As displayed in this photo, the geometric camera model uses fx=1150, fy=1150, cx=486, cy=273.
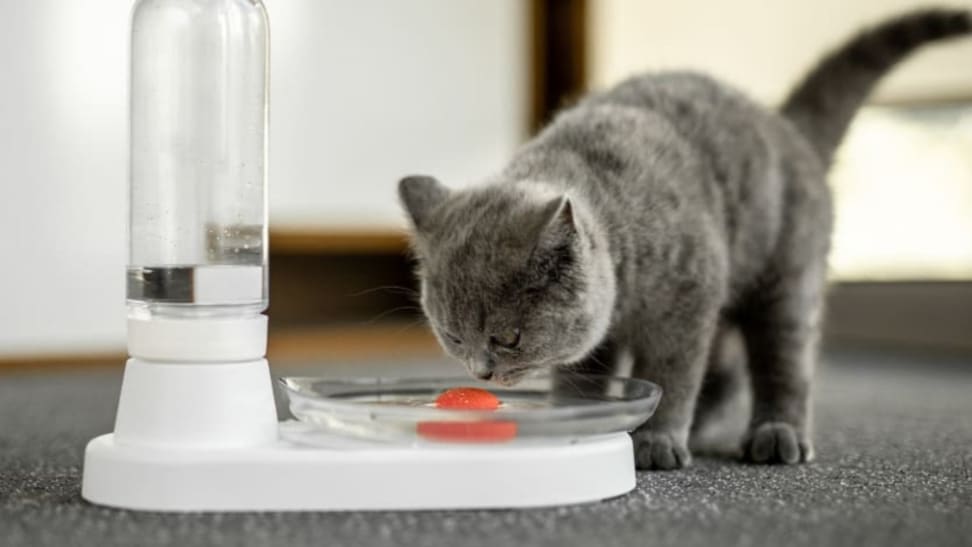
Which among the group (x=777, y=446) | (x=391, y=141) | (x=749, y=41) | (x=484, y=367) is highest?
(x=749, y=41)

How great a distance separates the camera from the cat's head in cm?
120

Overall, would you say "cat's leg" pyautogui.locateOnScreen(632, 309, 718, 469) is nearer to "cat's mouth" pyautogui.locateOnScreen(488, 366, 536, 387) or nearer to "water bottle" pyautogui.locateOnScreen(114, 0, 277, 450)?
"cat's mouth" pyautogui.locateOnScreen(488, 366, 536, 387)

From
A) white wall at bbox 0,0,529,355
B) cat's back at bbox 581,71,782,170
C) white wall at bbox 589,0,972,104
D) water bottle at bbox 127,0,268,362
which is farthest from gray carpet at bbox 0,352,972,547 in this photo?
white wall at bbox 589,0,972,104

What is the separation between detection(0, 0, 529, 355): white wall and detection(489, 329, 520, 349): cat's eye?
1497 mm

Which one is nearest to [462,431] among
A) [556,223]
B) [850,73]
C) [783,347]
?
[556,223]

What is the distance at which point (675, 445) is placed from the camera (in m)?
1.30

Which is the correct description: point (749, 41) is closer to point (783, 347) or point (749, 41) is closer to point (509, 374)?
point (783, 347)

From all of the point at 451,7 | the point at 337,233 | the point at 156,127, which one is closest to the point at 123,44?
the point at 337,233

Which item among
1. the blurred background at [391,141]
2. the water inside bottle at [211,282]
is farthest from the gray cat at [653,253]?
the blurred background at [391,141]

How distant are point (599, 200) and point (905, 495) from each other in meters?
0.46

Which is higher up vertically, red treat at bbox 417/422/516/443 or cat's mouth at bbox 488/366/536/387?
cat's mouth at bbox 488/366/536/387

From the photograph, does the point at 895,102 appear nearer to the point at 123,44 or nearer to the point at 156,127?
the point at 123,44

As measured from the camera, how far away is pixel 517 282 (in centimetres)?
121

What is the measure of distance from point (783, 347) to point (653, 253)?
268 millimetres
